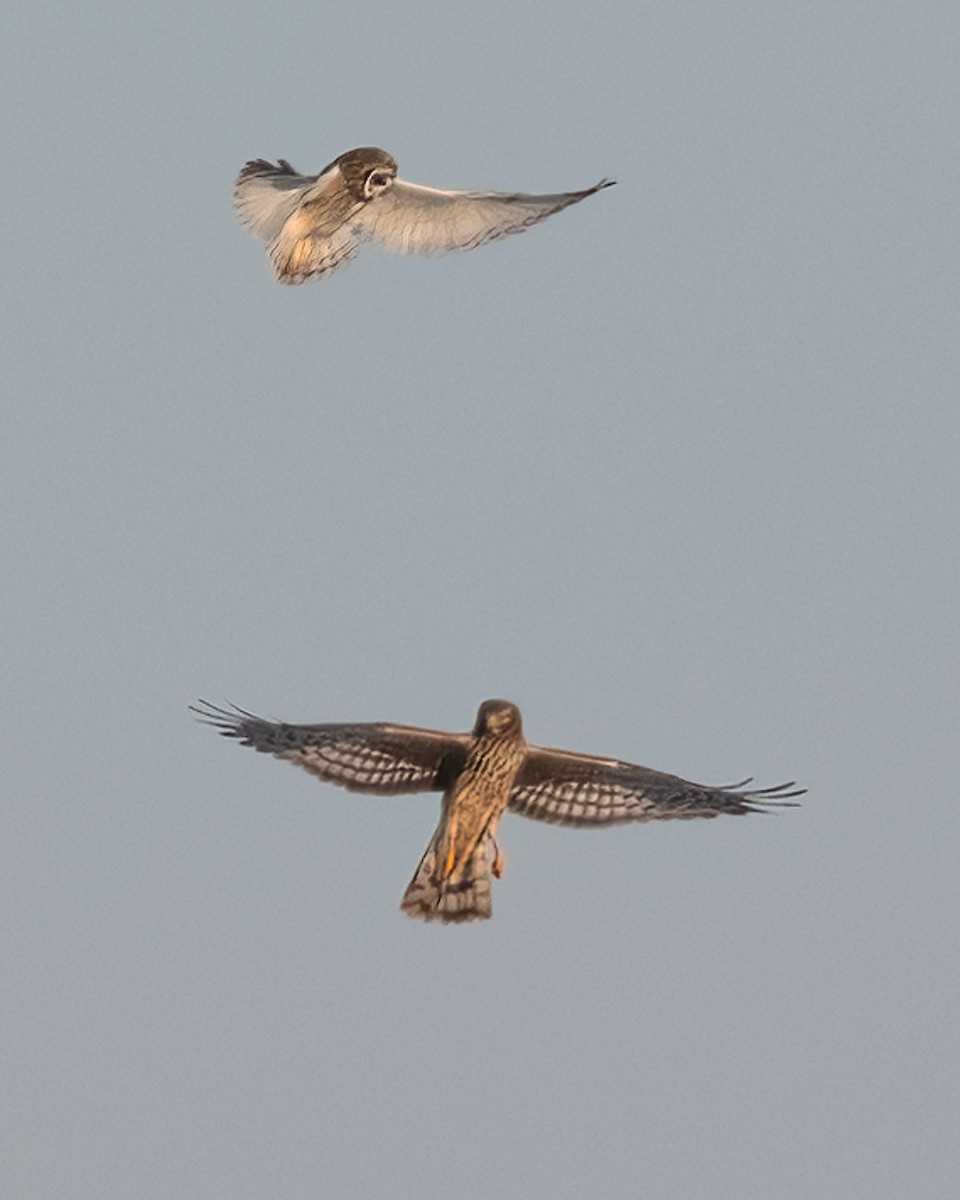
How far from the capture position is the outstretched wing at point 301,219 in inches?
843

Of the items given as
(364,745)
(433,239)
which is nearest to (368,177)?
(433,239)

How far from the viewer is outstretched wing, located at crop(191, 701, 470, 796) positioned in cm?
1927

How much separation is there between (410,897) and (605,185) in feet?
16.3

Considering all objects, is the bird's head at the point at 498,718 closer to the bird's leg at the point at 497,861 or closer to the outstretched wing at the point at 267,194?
the bird's leg at the point at 497,861

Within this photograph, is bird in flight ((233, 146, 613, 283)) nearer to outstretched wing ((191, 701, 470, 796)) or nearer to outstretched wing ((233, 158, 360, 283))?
outstretched wing ((233, 158, 360, 283))

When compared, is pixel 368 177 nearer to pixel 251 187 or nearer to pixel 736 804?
pixel 251 187

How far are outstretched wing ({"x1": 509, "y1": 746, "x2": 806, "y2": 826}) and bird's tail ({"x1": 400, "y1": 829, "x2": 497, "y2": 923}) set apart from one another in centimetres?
72

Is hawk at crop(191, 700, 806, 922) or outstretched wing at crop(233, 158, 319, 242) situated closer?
hawk at crop(191, 700, 806, 922)

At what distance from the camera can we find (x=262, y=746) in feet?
63.3

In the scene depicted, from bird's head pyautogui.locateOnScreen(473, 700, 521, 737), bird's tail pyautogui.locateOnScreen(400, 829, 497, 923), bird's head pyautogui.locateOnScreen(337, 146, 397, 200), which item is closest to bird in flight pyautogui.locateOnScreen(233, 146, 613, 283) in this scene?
bird's head pyautogui.locateOnScreen(337, 146, 397, 200)

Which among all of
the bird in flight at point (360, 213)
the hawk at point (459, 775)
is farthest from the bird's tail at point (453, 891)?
the bird in flight at point (360, 213)

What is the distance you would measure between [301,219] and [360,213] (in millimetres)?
538

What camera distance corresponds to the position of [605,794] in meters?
20.5

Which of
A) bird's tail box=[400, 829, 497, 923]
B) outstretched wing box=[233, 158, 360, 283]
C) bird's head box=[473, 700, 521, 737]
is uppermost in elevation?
outstretched wing box=[233, 158, 360, 283]
